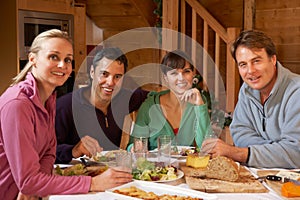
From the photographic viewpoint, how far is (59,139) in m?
2.28

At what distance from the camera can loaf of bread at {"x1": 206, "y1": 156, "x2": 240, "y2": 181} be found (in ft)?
5.74

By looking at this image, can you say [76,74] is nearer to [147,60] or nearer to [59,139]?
[147,60]

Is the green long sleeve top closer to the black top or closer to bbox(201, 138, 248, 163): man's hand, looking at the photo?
the black top

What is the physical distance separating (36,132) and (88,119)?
0.70 m

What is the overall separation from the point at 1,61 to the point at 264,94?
2.91 m

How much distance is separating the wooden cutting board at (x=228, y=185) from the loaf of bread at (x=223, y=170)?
3 cm

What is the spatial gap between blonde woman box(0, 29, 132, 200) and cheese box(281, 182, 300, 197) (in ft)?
1.96

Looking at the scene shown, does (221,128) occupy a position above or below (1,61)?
below

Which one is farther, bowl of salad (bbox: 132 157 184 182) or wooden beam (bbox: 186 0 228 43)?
wooden beam (bbox: 186 0 228 43)

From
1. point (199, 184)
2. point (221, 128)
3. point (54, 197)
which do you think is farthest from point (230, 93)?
point (54, 197)

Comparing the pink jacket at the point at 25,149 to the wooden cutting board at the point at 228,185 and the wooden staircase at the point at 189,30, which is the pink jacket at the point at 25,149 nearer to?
the wooden cutting board at the point at 228,185

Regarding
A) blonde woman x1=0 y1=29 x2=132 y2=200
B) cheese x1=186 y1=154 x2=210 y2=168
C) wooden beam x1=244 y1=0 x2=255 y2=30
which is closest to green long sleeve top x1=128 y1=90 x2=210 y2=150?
cheese x1=186 y1=154 x2=210 y2=168

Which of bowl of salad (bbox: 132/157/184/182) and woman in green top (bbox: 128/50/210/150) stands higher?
woman in green top (bbox: 128/50/210/150)

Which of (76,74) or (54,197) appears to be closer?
(54,197)
